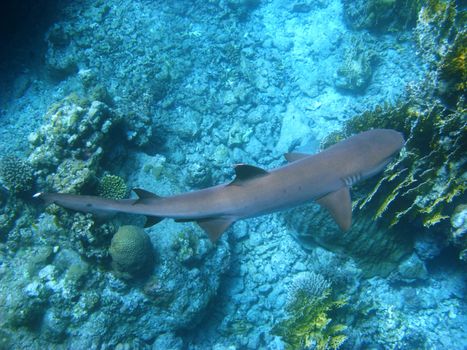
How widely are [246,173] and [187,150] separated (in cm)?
502

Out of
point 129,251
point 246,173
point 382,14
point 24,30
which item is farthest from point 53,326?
point 382,14

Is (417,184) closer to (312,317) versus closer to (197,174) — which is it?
(312,317)

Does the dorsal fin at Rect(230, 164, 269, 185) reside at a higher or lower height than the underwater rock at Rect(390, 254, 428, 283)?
higher

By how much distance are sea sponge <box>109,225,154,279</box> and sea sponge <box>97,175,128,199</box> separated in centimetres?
84

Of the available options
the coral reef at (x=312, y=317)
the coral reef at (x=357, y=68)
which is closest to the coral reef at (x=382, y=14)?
the coral reef at (x=357, y=68)

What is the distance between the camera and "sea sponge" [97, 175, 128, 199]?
6.01 metres

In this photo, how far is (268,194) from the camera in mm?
3959

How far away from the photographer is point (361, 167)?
421cm

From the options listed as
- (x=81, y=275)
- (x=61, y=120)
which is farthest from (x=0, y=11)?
(x=81, y=275)

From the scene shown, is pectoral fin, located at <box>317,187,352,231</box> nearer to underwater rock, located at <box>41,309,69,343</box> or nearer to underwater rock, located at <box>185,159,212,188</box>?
underwater rock, located at <box>185,159,212,188</box>

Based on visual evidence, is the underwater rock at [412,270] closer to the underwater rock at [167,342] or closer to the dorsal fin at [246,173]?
the dorsal fin at [246,173]

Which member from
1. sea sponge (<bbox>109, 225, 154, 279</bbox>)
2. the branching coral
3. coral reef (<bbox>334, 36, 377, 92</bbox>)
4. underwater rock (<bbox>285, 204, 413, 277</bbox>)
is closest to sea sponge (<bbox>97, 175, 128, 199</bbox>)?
sea sponge (<bbox>109, 225, 154, 279</bbox>)

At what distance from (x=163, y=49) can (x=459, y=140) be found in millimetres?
8779

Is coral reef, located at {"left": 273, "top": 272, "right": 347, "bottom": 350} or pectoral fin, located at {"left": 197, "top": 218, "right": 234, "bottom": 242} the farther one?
coral reef, located at {"left": 273, "top": 272, "right": 347, "bottom": 350}
